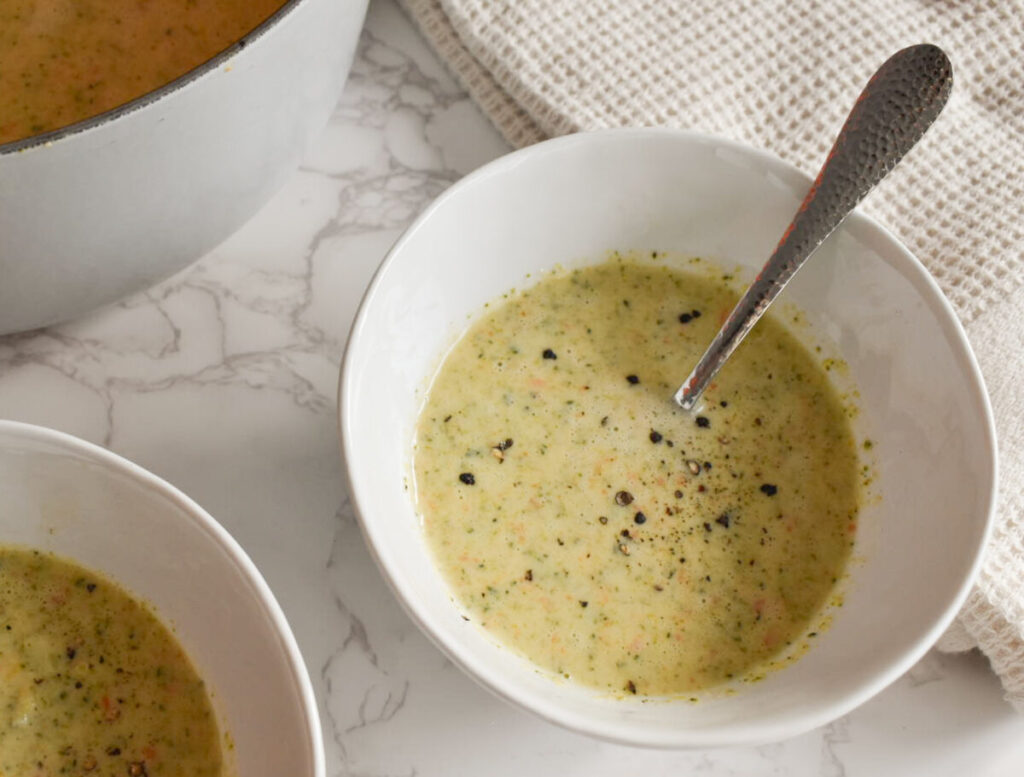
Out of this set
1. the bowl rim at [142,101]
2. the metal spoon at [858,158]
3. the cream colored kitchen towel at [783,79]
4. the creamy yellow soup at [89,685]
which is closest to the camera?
the bowl rim at [142,101]

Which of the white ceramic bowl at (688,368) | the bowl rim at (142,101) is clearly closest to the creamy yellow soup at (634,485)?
the white ceramic bowl at (688,368)

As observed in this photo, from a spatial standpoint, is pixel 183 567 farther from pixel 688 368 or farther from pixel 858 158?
pixel 858 158

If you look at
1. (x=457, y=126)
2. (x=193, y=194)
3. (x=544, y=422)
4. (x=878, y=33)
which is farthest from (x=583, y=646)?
(x=878, y=33)

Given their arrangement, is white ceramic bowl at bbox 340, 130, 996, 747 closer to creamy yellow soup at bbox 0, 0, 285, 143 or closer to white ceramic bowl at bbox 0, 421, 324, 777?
white ceramic bowl at bbox 0, 421, 324, 777

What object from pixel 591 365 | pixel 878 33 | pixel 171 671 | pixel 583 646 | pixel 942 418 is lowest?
pixel 171 671

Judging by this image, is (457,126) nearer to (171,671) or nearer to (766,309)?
(766,309)

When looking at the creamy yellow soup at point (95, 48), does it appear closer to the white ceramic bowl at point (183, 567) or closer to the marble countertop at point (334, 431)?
the marble countertop at point (334, 431)
